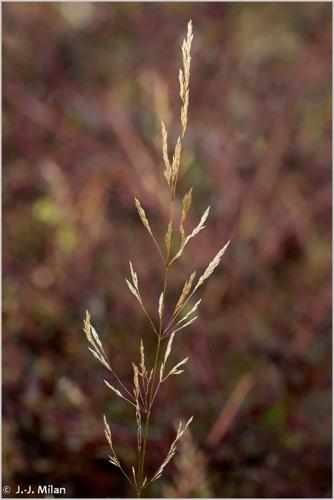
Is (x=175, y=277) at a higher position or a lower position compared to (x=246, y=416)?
lower

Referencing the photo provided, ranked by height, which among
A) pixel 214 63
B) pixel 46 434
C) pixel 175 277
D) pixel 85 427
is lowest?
pixel 175 277

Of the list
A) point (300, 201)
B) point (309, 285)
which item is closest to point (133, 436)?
point (309, 285)

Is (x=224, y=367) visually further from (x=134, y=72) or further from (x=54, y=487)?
(x=134, y=72)

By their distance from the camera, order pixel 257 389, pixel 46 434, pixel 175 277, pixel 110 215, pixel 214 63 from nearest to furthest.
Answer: pixel 46 434, pixel 257 389, pixel 175 277, pixel 110 215, pixel 214 63

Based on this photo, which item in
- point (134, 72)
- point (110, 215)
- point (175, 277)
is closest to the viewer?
point (175, 277)

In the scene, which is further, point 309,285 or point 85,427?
point 309,285

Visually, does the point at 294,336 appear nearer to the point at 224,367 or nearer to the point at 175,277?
the point at 224,367

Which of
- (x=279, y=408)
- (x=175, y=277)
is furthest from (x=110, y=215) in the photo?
(x=279, y=408)
